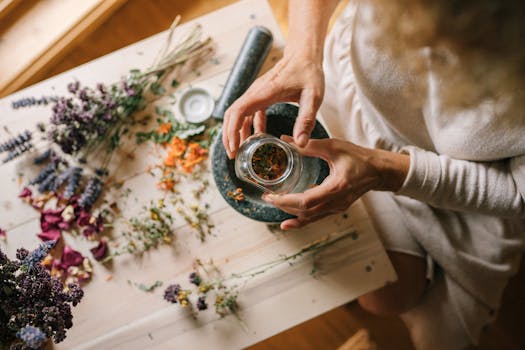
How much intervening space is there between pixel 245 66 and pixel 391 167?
1.32 feet

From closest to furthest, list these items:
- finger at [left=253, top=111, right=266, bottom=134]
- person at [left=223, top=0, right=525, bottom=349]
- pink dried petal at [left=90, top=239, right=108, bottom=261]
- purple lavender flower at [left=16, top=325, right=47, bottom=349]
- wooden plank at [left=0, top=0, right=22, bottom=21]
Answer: person at [left=223, top=0, right=525, bottom=349] → purple lavender flower at [left=16, top=325, right=47, bottom=349] → finger at [left=253, top=111, right=266, bottom=134] → pink dried petal at [left=90, top=239, right=108, bottom=261] → wooden plank at [left=0, top=0, right=22, bottom=21]

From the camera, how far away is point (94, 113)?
0.96m

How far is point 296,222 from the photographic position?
2.75ft

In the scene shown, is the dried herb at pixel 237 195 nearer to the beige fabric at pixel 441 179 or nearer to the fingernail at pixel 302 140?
the fingernail at pixel 302 140

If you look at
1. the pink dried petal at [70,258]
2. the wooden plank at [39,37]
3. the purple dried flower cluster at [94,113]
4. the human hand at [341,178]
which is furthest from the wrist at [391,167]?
the wooden plank at [39,37]

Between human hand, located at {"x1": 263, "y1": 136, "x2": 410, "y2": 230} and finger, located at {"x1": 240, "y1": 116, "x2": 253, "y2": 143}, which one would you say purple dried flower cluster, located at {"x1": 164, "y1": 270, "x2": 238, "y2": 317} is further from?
finger, located at {"x1": 240, "y1": 116, "x2": 253, "y2": 143}

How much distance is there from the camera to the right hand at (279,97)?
787mm

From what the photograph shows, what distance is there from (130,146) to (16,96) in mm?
291

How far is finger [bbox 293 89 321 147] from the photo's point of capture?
2.40ft

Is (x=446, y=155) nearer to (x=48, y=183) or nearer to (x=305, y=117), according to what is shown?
(x=305, y=117)

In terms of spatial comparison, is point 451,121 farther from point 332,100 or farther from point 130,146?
point 130,146

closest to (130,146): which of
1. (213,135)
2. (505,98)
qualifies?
(213,135)

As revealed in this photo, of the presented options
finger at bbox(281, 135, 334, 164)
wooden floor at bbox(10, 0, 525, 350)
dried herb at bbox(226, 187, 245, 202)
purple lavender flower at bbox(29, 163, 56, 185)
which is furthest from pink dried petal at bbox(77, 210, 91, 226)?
wooden floor at bbox(10, 0, 525, 350)

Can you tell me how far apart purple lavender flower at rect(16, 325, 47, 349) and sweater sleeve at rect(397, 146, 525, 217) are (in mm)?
674
